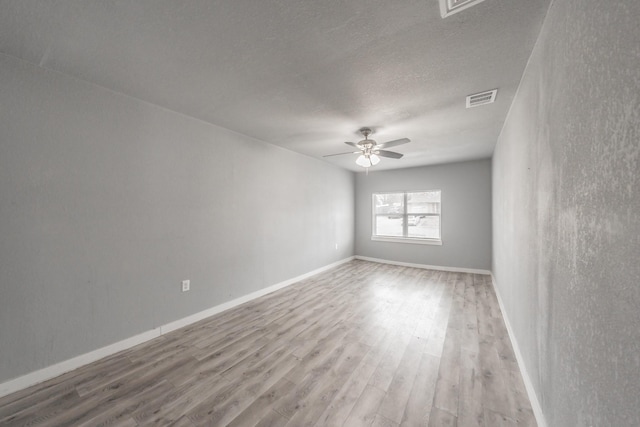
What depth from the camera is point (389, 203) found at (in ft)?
20.7

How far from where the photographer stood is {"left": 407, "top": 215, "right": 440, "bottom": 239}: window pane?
562cm

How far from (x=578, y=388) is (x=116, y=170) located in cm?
346

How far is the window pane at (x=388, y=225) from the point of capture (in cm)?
613

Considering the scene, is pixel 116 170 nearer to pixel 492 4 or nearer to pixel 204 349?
pixel 204 349

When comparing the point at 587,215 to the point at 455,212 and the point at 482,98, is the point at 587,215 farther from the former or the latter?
the point at 455,212

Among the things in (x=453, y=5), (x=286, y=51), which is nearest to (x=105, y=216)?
(x=286, y=51)

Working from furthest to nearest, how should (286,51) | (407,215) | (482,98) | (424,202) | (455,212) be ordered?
(407,215) < (424,202) < (455,212) < (482,98) < (286,51)

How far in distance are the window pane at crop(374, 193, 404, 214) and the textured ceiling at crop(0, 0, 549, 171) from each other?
11.5ft

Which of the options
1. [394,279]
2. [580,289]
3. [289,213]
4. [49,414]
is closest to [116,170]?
[49,414]

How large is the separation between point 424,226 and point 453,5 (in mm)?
5105

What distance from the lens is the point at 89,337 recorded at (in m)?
2.06

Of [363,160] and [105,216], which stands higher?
[363,160]

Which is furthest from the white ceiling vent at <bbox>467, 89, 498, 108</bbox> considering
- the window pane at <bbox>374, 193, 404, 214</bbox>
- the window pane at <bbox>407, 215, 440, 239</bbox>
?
the window pane at <bbox>374, 193, 404, 214</bbox>

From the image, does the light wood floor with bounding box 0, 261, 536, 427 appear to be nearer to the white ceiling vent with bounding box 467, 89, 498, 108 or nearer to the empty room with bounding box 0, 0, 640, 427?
the empty room with bounding box 0, 0, 640, 427
